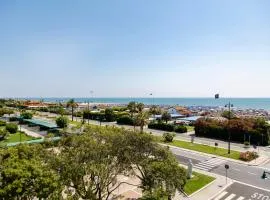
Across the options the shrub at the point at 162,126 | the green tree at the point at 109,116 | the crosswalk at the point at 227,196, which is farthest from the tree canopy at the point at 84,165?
the green tree at the point at 109,116

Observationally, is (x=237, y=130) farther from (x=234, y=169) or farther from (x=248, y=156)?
(x=234, y=169)

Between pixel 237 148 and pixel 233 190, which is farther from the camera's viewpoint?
pixel 237 148

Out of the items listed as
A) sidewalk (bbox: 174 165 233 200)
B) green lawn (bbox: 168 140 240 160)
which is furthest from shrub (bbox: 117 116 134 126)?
sidewalk (bbox: 174 165 233 200)

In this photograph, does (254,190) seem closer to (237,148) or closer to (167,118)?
(237,148)

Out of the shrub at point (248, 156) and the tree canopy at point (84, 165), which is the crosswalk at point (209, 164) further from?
the tree canopy at point (84, 165)

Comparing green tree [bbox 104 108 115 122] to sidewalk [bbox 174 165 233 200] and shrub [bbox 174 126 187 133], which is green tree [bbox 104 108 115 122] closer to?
shrub [bbox 174 126 187 133]

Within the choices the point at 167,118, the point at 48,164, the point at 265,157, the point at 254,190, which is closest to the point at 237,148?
the point at 265,157
